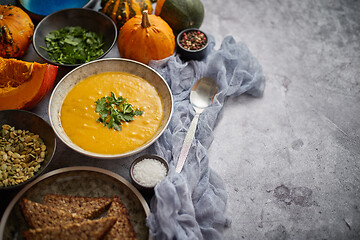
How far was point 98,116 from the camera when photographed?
Result: 2.01m

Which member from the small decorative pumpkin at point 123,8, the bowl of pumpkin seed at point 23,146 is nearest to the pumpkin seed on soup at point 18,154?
the bowl of pumpkin seed at point 23,146

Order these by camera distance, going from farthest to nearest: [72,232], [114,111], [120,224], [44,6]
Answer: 1. [44,6]
2. [114,111]
3. [120,224]
4. [72,232]

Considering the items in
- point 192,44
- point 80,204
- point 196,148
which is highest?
point 192,44

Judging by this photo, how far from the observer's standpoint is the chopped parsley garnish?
1.97m

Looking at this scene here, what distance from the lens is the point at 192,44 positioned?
250 centimetres

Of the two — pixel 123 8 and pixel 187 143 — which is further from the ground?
pixel 123 8

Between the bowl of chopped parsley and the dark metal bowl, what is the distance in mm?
144

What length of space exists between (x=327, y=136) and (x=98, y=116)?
5.27 ft

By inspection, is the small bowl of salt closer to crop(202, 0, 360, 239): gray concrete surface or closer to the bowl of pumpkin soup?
the bowl of pumpkin soup

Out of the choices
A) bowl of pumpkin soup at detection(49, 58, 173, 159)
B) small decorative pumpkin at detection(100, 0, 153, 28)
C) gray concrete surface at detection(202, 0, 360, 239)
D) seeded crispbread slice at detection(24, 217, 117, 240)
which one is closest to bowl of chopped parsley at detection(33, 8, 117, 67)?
small decorative pumpkin at detection(100, 0, 153, 28)

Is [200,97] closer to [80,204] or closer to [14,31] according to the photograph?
[80,204]

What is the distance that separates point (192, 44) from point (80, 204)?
4.72ft

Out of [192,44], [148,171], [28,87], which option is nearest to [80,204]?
[148,171]

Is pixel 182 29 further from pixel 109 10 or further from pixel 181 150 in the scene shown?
pixel 181 150
